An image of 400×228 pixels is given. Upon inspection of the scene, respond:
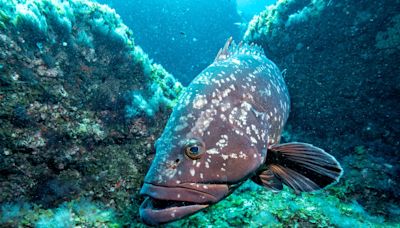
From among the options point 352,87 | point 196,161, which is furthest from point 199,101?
point 352,87

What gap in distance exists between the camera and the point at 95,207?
351cm

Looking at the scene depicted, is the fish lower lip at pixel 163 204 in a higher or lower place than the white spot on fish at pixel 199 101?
lower

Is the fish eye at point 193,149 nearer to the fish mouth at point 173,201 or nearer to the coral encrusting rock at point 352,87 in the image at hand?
the fish mouth at point 173,201

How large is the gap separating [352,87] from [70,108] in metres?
5.63

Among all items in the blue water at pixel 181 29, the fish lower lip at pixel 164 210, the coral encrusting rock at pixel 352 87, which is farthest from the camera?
the blue water at pixel 181 29

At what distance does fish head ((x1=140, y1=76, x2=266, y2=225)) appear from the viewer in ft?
8.13

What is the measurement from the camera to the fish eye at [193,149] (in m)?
2.71

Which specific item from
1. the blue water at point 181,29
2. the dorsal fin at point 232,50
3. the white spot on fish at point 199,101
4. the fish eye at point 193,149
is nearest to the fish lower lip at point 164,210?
the fish eye at point 193,149

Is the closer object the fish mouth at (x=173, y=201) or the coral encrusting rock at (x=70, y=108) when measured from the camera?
the fish mouth at (x=173, y=201)

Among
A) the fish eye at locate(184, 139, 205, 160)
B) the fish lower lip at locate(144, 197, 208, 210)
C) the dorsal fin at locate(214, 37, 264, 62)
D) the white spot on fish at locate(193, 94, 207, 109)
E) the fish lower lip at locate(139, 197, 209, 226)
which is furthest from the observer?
the dorsal fin at locate(214, 37, 264, 62)

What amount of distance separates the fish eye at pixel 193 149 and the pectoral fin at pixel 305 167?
1.02 metres

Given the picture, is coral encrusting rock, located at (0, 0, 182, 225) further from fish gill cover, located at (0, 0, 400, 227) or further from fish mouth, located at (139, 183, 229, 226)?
fish mouth, located at (139, 183, 229, 226)

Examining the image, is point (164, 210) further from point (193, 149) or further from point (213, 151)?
point (213, 151)

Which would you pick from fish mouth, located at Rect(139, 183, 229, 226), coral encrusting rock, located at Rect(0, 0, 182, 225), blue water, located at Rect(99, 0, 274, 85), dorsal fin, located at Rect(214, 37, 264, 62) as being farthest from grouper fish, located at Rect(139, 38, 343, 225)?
blue water, located at Rect(99, 0, 274, 85)
